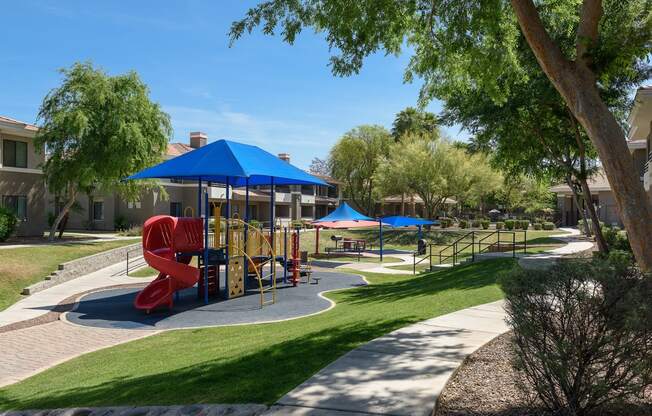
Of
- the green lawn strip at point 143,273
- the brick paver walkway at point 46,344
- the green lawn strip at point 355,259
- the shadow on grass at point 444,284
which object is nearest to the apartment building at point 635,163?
the shadow on grass at point 444,284

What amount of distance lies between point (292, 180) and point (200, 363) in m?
11.9

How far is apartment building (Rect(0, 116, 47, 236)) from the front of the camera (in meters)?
29.4

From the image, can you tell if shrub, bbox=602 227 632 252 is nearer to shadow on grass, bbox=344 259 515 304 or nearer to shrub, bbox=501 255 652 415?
shadow on grass, bbox=344 259 515 304

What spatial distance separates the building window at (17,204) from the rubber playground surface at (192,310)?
14929 millimetres

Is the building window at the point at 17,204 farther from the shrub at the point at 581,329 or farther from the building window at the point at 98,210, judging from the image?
the shrub at the point at 581,329

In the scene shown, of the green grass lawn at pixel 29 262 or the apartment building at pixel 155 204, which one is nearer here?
the green grass lawn at pixel 29 262

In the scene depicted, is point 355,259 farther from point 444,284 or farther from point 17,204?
point 17,204

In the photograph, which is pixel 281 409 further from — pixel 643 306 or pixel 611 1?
pixel 611 1

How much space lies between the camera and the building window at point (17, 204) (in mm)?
29984

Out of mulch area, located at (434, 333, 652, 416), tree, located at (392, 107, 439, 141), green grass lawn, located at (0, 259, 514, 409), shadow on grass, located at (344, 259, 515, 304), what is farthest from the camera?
tree, located at (392, 107, 439, 141)

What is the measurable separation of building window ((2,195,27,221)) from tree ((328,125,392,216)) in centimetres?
3672

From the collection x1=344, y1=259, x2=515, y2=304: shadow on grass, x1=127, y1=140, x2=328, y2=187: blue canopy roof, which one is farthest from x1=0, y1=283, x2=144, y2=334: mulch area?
x1=344, y1=259, x2=515, y2=304: shadow on grass

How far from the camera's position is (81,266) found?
23.2m

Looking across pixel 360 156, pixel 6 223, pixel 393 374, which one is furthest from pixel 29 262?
pixel 360 156
